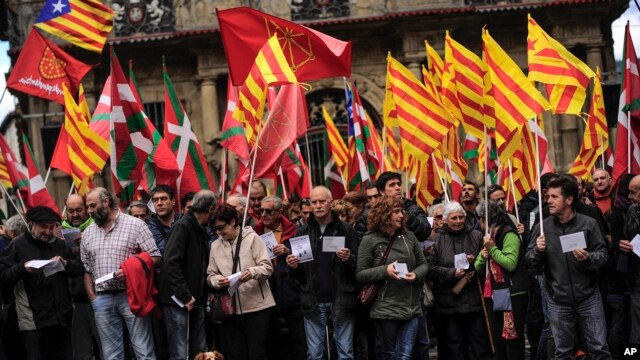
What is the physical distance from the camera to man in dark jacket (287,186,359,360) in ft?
39.0

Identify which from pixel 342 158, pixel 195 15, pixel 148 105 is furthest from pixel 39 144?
pixel 342 158

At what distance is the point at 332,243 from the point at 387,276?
0.80 m

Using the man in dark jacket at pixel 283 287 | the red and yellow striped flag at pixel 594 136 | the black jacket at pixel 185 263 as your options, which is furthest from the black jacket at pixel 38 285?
the red and yellow striped flag at pixel 594 136

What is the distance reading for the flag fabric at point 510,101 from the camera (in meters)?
12.5

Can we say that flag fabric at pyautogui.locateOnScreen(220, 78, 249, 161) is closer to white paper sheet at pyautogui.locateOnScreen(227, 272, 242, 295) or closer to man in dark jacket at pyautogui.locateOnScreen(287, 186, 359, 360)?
man in dark jacket at pyautogui.locateOnScreen(287, 186, 359, 360)

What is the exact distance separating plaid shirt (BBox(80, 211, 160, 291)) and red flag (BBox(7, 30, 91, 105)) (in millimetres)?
5862

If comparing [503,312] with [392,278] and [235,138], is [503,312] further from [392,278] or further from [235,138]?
[235,138]

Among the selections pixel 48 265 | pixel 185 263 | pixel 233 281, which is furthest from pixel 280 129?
pixel 48 265

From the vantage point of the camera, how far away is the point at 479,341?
11.8m

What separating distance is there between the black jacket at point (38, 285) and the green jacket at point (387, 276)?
2.69m

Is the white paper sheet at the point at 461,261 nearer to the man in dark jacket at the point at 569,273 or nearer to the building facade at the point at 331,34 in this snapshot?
the man in dark jacket at the point at 569,273

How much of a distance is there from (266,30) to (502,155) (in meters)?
2.93

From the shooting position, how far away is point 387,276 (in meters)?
11.1

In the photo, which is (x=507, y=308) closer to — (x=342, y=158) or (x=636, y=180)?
(x=636, y=180)
